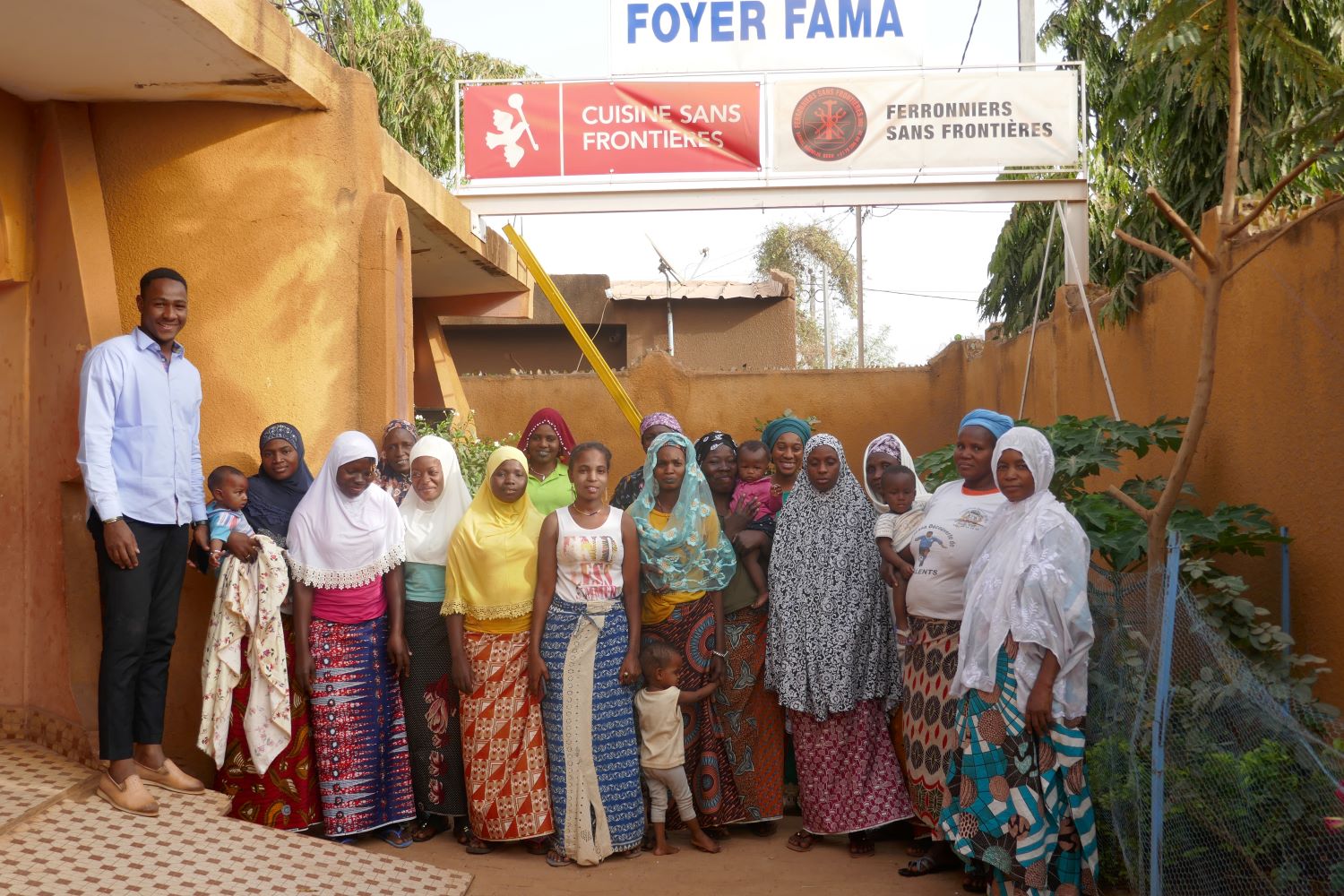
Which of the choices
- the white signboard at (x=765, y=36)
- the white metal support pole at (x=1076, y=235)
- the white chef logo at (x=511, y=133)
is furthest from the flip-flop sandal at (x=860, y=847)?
the white signboard at (x=765, y=36)

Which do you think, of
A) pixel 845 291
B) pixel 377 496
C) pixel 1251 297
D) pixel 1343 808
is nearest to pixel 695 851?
pixel 377 496

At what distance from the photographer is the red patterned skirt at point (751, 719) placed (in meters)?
4.82

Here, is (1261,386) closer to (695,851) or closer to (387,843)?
(695,851)

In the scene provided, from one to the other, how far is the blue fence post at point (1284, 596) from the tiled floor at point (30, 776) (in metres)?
4.36

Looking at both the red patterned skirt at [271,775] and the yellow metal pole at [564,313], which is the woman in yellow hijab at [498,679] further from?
the yellow metal pole at [564,313]

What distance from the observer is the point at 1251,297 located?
5059mm

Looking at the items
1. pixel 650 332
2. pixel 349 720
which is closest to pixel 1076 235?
pixel 349 720

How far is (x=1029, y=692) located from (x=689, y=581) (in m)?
1.44

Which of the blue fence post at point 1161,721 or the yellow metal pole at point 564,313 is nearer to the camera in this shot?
the blue fence post at point 1161,721

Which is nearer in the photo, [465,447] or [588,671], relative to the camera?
[588,671]

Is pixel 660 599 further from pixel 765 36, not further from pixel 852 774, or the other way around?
pixel 765 36

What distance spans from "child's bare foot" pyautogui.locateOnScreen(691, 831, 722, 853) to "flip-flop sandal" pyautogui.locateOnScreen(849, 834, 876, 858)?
517 millimetres

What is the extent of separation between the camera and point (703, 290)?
15.3 meters

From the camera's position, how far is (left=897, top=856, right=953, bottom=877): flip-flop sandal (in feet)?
14.4
